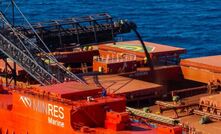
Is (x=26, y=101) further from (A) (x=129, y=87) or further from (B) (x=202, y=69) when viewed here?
(B) (x=202, y=69)

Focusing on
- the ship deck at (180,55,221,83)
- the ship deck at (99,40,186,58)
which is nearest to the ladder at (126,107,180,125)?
the ship deck at (180,55,221,83)

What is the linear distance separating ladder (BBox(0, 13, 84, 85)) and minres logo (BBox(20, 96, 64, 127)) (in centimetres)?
885

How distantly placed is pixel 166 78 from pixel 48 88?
2501 centimetres

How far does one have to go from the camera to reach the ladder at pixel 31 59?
69.7 metres

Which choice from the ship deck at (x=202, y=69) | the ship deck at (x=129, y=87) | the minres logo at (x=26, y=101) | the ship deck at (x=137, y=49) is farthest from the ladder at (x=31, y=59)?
the ship deck at (x=202, y=69)

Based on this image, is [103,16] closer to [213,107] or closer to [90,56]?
[90,56]

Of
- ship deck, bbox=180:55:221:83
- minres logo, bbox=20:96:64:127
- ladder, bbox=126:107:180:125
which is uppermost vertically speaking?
ship deck, bbox=180:55:221:83

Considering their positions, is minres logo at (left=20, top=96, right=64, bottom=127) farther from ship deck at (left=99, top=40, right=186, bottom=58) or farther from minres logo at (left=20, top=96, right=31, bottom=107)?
ship deck at (left=99, top=40, right=186, bottom=58)

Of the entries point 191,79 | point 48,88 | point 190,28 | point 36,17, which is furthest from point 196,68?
point 36,17

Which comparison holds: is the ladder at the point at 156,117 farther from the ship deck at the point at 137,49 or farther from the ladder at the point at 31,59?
the ship deck at the point at 137,49

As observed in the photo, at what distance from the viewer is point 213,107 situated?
211 ft

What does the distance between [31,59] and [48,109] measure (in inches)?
506

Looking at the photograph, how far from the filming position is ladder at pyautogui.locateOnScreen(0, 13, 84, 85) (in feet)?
229

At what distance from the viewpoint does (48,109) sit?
190ft
